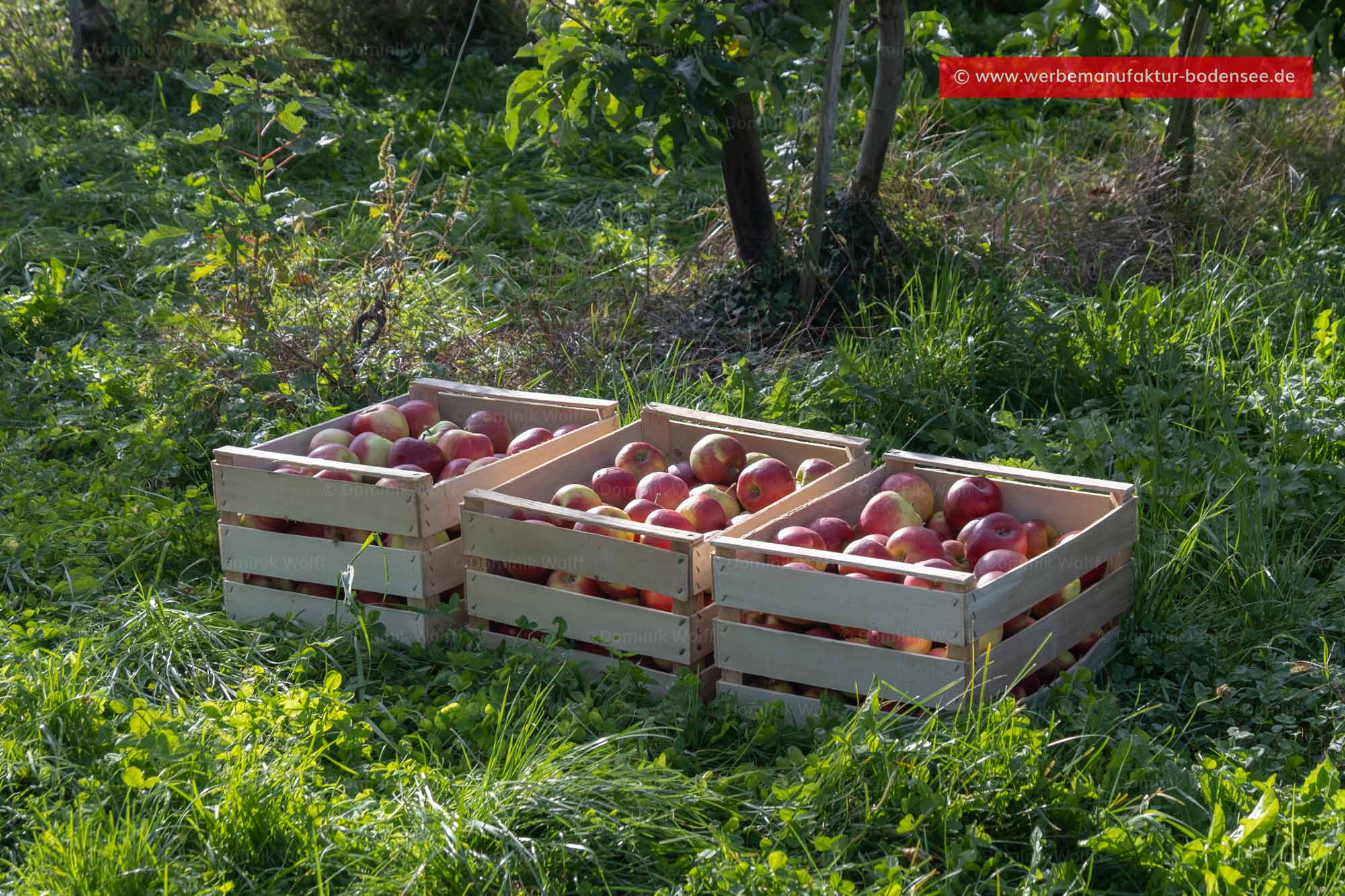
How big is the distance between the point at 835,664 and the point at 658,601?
430 mm

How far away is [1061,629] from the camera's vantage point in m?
2.86

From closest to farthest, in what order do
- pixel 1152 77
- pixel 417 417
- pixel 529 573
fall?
pixel 529 573 < pixel 417 417 < pixel 1152 77

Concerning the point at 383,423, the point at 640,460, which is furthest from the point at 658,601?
the point at 383,423

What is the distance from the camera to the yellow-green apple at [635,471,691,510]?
324cm

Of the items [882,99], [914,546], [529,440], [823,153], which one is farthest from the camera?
[882,99]

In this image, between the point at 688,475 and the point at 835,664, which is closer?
the point at 835,664

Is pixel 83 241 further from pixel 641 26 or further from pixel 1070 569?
pixel 1070 569

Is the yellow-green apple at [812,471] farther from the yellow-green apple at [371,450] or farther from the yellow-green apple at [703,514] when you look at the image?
the yellow-green apple at [371,450]

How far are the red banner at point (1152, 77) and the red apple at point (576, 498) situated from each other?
334 centimetres

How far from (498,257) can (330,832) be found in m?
4.21

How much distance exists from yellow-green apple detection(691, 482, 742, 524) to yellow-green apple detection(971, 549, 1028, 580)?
2.14 ft

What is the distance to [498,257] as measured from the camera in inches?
245

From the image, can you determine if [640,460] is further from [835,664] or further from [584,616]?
[835,664]

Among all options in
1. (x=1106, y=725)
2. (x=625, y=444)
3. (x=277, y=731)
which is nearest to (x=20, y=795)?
(x=277, y=731)
